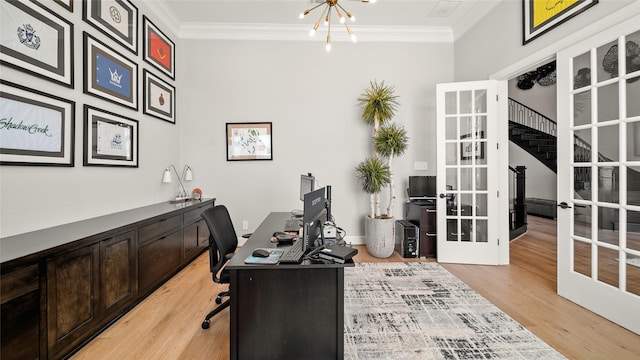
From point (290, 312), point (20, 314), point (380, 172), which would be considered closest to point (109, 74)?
point (20, 314)

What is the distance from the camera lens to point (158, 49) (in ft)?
10.7

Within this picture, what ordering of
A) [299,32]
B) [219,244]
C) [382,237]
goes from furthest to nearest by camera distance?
[299,32] → [382,237] → [219,244]

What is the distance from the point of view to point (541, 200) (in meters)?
6.40

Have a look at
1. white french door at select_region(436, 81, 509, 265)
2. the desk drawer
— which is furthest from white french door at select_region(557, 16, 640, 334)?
the desk drawer

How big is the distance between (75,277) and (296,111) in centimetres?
315

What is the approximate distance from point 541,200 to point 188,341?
8.23 meters

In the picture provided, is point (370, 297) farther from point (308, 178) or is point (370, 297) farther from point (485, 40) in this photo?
point (485, 40)

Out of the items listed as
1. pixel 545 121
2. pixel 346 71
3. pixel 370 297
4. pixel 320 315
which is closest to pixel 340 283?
pixel 320 315

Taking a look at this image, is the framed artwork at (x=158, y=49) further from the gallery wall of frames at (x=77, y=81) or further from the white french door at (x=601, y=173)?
the white french door at (x=601, y=173)

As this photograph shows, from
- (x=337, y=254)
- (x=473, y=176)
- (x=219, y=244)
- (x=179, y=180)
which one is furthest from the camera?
(x=179, y=180)

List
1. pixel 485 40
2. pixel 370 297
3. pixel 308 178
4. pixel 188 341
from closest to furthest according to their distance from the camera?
1. pixel 188 341
2. pixel 370 297
3. pixel 308 178
4. pixel 485 40

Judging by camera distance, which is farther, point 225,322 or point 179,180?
point 179,180

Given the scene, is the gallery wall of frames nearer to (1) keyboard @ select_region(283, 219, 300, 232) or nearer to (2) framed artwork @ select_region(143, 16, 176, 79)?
(2) framed artwork @ select_region(143, 16, 176, 79)

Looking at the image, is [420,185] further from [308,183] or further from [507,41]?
[507,41]
